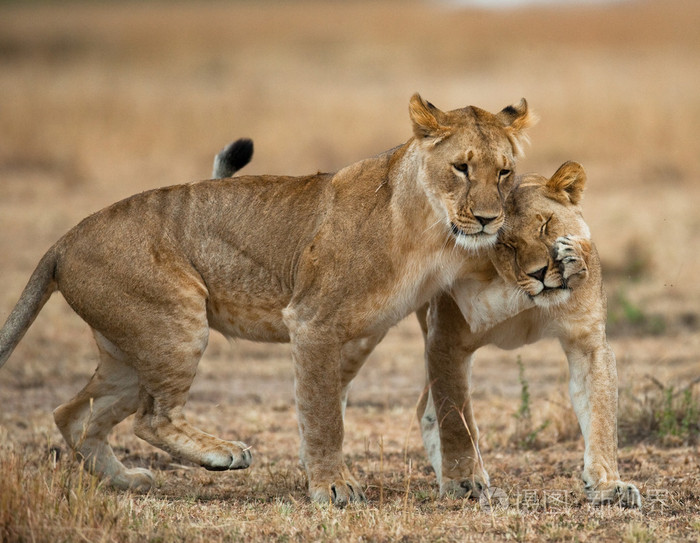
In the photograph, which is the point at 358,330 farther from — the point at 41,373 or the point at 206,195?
the point at 41,373

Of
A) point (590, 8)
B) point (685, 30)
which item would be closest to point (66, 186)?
point (685, 30)

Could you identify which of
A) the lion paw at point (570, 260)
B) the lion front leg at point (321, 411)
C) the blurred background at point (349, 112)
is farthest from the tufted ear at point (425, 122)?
the blurred background at point (349, 112)

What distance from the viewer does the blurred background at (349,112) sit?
829cm

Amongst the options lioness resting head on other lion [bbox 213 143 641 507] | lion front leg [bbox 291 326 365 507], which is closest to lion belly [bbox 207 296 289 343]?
lion front leg [bbox 291 326 365 507]

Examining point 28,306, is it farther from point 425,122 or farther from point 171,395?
point 425,122

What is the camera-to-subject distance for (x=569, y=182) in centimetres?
430

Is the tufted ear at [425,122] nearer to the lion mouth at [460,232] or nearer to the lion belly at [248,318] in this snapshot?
the lion mouth at [460,232]

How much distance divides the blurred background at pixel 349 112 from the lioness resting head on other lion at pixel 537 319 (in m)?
1.89

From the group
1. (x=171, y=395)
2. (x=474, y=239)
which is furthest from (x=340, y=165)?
(x=474, y=239)

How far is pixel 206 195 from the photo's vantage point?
486cm

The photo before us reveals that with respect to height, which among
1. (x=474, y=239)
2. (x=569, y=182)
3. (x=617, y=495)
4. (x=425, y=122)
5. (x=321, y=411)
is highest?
(x=425, y=122)

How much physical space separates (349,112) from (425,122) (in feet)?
51.8

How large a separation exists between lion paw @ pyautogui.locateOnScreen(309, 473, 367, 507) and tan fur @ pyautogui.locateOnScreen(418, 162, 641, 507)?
40 cm

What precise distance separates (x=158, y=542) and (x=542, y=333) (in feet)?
5.41
